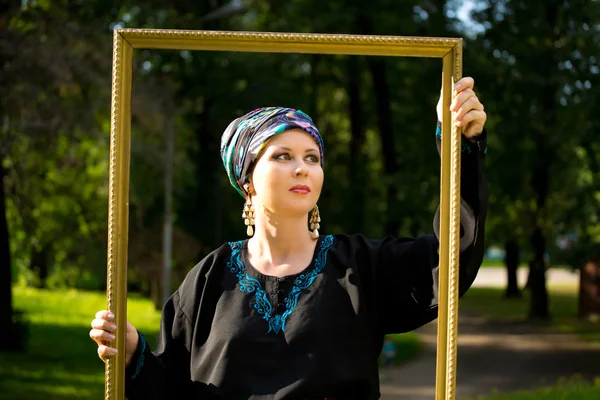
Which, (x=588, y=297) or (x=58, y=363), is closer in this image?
(x=58, y=363)

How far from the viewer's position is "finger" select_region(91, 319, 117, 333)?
2.85 m

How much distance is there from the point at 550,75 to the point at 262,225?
39.5ft

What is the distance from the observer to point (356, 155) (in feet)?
62.2

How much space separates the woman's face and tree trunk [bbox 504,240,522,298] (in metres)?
22.0

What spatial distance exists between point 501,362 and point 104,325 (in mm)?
13502

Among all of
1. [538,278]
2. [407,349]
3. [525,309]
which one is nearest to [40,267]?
[525,309]

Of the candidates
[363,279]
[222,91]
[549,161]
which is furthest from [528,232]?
[363,279]

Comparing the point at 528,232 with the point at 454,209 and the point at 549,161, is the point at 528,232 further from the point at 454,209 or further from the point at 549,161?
the point at 454,209

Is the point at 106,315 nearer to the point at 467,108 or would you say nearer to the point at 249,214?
the point at 249,214

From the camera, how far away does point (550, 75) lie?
14.1 meters

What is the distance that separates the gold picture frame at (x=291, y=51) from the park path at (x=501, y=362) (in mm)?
8486

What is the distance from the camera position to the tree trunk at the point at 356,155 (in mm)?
16922

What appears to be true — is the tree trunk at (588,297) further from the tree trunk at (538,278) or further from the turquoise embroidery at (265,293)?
the turquoise embroidery at (265,293)

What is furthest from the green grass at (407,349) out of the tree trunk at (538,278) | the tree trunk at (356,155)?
the tree trunk at (538,278)
